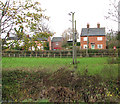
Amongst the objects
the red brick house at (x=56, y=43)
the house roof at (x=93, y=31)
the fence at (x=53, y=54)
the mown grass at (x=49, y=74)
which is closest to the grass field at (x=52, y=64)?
the mown grass at (x=49, y=74)

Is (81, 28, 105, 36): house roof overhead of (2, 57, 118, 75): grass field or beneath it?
overhead

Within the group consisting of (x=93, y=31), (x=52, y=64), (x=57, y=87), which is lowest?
(x=57, y=87)

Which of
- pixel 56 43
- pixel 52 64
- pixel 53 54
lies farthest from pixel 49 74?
pixel 56 43

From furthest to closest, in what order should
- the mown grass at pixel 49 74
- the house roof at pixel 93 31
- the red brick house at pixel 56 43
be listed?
the house roof at pixel 93 31 → the red brick house at pixel 56 43 → the mown grass at pixel 49 74

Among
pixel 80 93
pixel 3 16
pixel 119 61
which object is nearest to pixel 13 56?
pixel 3 16

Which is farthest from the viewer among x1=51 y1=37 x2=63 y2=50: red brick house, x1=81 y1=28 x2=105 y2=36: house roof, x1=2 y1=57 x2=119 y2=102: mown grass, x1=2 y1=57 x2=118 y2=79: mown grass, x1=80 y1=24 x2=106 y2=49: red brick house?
x1=81 y1=28 x2=105 y2=36: house roof

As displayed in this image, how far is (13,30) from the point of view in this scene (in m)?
4.62

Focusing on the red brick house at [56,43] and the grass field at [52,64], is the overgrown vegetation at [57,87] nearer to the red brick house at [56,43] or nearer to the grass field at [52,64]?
the grass field at [52,64]

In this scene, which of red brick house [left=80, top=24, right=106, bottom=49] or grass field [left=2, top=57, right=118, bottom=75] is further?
red brick house [left=80, top=24, right=106, bottom=49]

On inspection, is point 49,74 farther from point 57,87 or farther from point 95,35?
point 95,35

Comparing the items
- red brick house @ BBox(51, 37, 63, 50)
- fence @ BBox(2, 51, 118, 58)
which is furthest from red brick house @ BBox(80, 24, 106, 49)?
red brick house @ BBox(51, 37, 63, 50)

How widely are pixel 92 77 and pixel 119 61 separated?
1129mm

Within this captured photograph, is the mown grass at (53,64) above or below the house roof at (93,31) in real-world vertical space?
below

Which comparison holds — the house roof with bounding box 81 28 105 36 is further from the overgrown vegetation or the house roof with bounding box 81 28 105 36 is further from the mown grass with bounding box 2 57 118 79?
the overgrown vegetation
